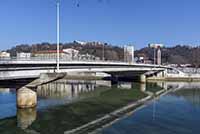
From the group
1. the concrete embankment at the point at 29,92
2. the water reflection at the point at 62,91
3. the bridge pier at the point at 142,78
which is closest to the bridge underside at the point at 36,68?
the concrete embankment at the point at 29,92

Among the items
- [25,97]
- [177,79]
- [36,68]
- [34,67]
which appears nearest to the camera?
[34,67]

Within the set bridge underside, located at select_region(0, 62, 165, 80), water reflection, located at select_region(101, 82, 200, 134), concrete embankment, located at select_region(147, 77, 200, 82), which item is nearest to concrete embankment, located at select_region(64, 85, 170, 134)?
water reflection, located at select_region(101, 82, 200, 134)

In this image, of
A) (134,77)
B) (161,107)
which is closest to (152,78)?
(134,77)

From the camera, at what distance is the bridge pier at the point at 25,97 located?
3972cm

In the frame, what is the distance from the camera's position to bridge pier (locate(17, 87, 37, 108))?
39719 millimetres

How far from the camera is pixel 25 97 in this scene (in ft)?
131

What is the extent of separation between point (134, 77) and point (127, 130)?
7695 cm

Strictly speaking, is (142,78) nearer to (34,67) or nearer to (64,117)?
(34,67)

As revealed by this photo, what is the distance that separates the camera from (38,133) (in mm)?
27672

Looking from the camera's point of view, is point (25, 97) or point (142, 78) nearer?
point (25, 97)

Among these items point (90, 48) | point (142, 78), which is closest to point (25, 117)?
point (142, 78)

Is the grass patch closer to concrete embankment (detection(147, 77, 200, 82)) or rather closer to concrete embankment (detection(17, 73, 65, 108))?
concrete embankment (detection(17, 73, 65, 108))

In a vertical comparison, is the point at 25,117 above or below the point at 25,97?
below

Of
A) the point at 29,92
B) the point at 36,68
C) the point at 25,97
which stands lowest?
the point at 25,97
